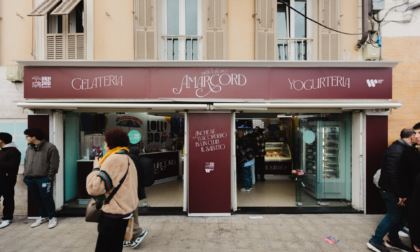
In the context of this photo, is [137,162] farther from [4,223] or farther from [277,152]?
[277,152]

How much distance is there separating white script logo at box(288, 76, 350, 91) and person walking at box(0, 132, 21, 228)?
648 centimetres

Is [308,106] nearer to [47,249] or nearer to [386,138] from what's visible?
[386,138]

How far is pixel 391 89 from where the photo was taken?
5320 millimetres

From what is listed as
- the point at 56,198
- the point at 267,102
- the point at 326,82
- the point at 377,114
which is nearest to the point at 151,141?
the point at 56,198

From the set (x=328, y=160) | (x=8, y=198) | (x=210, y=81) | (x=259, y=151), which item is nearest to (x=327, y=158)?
(x=328, y=160)

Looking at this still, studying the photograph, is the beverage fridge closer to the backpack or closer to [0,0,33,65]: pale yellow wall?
the backpack

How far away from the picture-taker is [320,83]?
17.6 ft

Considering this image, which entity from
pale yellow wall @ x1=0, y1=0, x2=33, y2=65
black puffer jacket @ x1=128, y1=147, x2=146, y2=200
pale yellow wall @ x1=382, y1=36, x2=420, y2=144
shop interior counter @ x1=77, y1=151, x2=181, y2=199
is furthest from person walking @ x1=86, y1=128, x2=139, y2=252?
pale yellow wall @ x1=382, y1=36, x2=420, y2=144

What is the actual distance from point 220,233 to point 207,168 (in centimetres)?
144

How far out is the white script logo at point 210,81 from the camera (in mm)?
5314

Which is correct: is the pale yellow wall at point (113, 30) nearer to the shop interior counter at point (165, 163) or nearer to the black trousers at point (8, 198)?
the shop interior counter at point (165, 163)

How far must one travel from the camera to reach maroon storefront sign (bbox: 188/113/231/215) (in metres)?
5.30

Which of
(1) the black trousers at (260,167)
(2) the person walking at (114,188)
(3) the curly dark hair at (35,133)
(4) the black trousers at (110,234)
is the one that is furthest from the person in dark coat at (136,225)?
(1) the black trousers at (260,167)

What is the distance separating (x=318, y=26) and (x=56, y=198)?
312 inches
